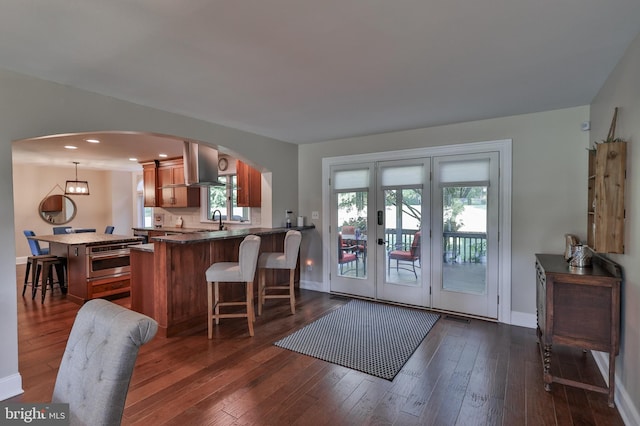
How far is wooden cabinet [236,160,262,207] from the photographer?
5.21 metres

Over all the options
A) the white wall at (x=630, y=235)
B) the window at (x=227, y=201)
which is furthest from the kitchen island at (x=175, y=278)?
the white wall at (x=630, y=235)

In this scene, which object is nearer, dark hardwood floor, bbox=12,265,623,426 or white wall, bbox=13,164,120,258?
dark hardwood floor, bbox=12,265,623,426

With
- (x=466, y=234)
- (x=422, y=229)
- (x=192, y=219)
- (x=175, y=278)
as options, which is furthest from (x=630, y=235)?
(x=192, y=219)

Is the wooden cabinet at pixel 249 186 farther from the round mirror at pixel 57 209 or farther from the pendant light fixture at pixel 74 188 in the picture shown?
the round mirror at pixel 57 209

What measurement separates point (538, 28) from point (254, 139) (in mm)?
3506

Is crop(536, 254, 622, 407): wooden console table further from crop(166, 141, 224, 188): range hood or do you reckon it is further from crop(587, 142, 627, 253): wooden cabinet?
crop(166, 141, 224, 188): range hood

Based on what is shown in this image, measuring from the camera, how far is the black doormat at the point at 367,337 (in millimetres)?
2840

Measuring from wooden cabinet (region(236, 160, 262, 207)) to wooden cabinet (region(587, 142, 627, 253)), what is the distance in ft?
13.9

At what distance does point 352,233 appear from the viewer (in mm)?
4871

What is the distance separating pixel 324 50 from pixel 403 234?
2.95 m

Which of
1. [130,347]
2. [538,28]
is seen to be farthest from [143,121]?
[538,28]

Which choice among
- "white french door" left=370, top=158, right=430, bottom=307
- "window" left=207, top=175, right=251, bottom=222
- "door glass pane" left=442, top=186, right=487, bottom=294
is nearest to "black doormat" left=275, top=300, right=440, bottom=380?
"white french door" left=370, top=158, right=430, bottom=307

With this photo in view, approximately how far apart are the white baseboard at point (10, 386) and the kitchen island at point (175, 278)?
1.18 m

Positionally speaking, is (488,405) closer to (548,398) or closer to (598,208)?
(548,398)
